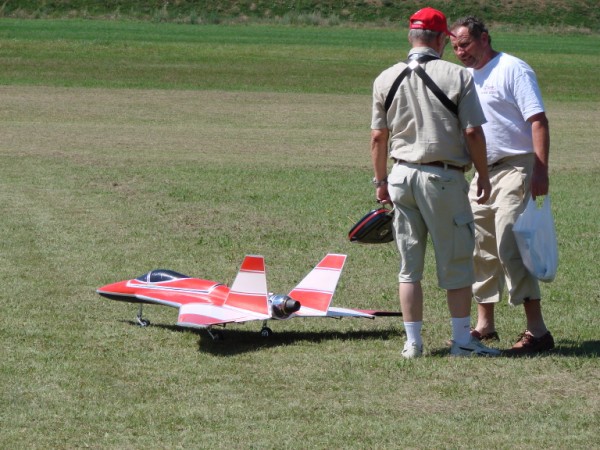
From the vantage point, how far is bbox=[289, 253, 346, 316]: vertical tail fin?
7246mm

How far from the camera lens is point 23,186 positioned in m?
14.7

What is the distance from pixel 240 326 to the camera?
7.57 meters

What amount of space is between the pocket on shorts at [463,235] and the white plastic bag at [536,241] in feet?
1.41

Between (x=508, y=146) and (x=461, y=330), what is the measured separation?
4.05 feet

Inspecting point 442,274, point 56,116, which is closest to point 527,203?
point 442,274

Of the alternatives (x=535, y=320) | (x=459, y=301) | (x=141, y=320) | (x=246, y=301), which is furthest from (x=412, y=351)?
(x=141, y=320)

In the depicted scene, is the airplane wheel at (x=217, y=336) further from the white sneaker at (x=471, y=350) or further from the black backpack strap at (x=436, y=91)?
the black backpack strap at (x=436, y=91)

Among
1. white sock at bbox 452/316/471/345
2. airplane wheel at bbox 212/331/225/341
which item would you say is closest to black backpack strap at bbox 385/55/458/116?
white sock at bbox 452/316/471/345

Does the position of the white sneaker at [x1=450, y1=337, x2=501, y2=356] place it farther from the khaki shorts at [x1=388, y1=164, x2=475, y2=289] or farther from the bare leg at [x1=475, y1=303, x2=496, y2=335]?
the bare leg at [x1=475, y1=303, x2=496, y2=335]

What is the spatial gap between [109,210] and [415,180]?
720cm

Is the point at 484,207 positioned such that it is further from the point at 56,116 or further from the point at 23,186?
the point at 56,116

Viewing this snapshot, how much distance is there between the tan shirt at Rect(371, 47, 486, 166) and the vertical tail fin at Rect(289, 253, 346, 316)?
1403mm

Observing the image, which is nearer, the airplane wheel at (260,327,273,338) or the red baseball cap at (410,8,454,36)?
the red baseball cap at (410,8,454,36)

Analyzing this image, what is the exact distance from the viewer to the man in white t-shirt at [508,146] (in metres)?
6.60
